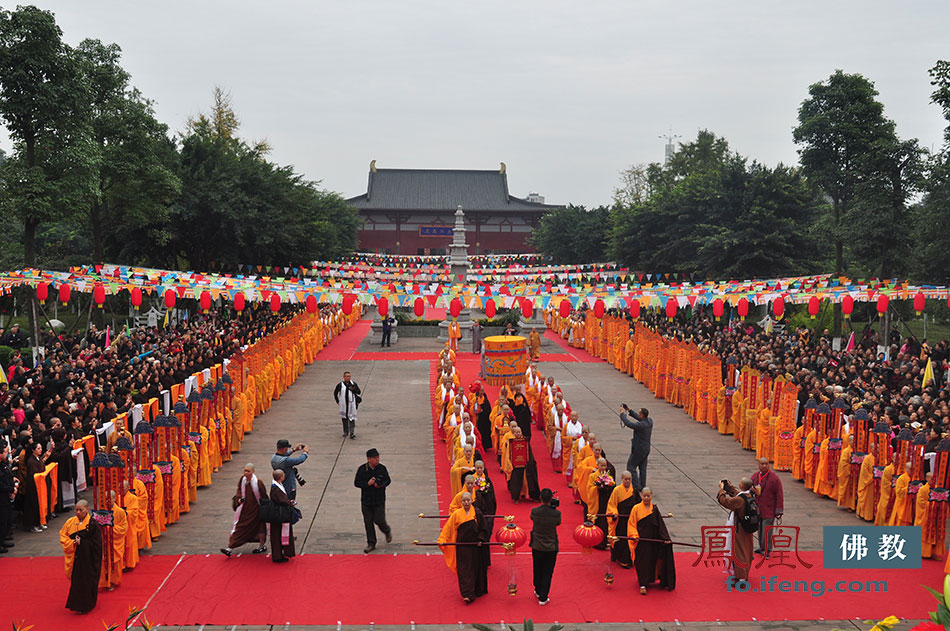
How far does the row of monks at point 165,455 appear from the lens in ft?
29.3

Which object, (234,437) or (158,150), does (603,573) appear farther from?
(158,150)

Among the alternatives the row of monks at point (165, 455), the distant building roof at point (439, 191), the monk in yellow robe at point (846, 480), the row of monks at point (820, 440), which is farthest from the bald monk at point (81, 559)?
the distant building roof at point (439, 191)

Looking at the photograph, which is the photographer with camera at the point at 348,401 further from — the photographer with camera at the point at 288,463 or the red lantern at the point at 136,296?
the red lantern at the point at 136,296

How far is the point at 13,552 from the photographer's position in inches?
393

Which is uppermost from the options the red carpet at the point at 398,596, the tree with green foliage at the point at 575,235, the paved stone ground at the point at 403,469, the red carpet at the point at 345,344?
the tree with green foliage at the point at 575,235

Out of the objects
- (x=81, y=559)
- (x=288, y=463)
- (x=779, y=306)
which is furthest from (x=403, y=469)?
(x=779, y=306)

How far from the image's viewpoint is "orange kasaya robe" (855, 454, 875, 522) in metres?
11.0

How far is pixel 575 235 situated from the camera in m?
52.6

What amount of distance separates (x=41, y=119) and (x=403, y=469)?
51.1 feet

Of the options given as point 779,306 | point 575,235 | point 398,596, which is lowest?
point 398,596

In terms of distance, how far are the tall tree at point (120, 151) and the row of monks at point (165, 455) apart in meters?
11.4

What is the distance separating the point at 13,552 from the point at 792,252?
28.3 meters

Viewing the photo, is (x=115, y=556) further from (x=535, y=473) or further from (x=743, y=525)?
(x=743, y=525)

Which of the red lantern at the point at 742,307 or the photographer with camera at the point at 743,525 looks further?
the red lantern at the point at 742,307
